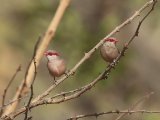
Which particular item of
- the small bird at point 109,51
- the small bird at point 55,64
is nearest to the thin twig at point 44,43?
the small bird at point 55,64

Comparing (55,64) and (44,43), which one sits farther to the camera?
(44,43)

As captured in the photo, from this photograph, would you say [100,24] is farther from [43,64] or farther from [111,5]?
[43,64]

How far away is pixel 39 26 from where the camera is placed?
434 cm

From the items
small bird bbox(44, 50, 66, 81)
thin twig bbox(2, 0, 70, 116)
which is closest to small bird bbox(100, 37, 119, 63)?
small bird bbox(44, 50, 66, 81)

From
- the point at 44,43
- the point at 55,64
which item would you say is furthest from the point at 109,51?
the point at 44,43

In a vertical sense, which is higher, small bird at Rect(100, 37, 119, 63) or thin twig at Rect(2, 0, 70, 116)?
thin twig at Rect(2, 0, 70, 116)

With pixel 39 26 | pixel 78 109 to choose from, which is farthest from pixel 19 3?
pixel 78 109

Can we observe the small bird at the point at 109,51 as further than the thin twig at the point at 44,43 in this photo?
No

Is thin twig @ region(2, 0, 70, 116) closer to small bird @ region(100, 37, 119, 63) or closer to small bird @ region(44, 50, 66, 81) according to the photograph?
small bird @ region(44, 50, 66, 81)

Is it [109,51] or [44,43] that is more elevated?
[44,43]

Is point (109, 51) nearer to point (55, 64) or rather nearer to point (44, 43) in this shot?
point (55, 64)

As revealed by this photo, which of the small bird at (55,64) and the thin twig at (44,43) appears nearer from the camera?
the small bird at (55,64)

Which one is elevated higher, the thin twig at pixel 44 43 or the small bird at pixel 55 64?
the thin twig at pixel 44 43

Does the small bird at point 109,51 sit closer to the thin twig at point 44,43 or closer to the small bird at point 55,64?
the small bird at point 55,64
